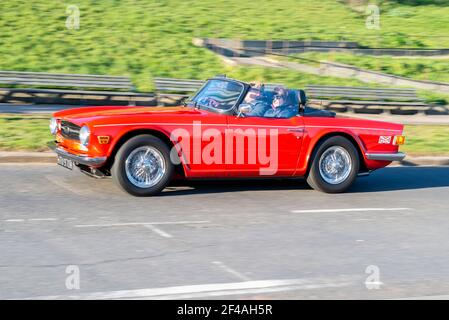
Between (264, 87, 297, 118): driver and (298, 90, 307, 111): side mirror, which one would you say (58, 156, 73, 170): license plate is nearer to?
(264, 87, 297, 118): driver

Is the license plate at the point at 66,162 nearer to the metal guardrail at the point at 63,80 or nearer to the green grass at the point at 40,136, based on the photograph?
the green grass at the point at 40,136

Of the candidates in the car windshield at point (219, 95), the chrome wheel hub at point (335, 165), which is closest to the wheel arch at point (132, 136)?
the car windshield at point (219, 95)

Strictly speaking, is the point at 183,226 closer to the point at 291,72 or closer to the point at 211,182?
the point at 211,182

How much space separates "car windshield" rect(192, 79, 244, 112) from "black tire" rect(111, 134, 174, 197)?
1.07m

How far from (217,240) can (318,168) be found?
3183 millimetres

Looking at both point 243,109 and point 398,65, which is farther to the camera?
point 398,65

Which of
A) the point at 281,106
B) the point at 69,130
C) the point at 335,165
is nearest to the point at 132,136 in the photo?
the point at 69,130

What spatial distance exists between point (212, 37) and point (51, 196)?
19.8 m

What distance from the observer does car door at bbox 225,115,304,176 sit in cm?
1080

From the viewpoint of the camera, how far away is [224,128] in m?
10.7

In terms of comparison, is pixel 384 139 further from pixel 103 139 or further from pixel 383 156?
pixel 103 139

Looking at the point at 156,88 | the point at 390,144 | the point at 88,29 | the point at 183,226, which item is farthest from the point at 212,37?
the point at 183,226

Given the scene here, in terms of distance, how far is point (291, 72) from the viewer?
26.3 metres

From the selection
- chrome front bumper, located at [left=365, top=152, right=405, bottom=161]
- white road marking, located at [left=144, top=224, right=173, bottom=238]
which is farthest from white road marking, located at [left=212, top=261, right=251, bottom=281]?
chrome front bumper, located at [left=365, top=152, right=405, bottom=161]
